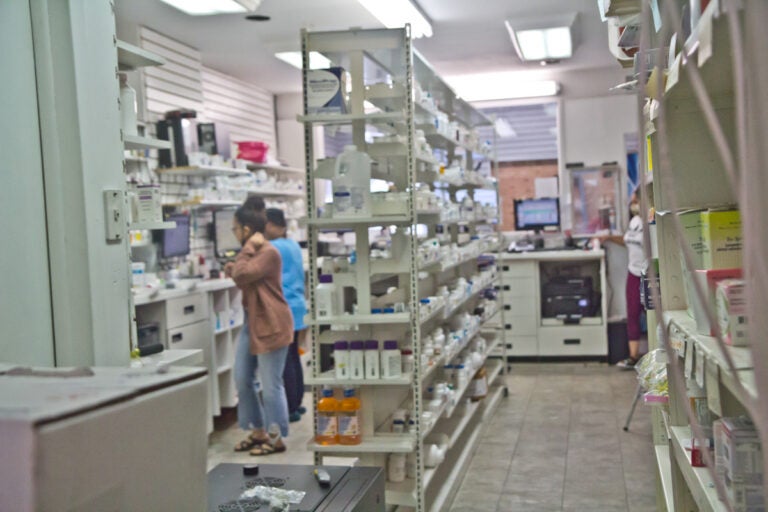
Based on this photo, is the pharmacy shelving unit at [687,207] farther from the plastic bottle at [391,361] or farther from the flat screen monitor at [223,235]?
the flat screen monitor at [223,235]

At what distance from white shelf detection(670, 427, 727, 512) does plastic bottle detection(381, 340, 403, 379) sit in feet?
5.05

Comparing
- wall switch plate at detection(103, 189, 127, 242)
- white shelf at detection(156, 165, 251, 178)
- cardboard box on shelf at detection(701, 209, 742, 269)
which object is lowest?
cardboard box on shelf at detection(701, 209, 742, 269)

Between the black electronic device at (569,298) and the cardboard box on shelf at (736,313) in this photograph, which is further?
the black electronic device at (569,298)

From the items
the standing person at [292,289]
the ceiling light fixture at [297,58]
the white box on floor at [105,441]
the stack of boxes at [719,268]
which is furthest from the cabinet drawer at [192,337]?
the white box on floor at [105,441]

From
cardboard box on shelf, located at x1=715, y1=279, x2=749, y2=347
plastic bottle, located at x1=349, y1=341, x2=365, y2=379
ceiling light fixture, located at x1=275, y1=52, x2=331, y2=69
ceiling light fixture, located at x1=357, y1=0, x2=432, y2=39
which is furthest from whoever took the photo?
ceiling light fixture, located at x1=275, y1=52, x2=331, y2=69

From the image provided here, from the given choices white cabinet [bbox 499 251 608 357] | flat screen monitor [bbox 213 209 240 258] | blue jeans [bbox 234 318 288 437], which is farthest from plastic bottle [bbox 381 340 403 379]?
white cabinet [bbox 499 251 608 357]

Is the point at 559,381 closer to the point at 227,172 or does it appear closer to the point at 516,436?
the point at 516,436

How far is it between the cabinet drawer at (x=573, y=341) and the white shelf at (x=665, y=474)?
5.12 meters

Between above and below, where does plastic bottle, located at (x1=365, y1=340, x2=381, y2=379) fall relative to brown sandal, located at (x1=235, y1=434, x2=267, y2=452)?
above

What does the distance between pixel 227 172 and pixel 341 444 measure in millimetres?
4097

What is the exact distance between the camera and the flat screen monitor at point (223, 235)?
7.52m

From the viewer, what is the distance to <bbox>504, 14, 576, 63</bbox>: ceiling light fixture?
7.08 m

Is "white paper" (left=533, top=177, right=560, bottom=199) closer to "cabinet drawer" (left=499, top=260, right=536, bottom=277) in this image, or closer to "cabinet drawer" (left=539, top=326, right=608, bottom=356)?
"cabinet drawer" (left=499, top=260, right=536, bottom=277)

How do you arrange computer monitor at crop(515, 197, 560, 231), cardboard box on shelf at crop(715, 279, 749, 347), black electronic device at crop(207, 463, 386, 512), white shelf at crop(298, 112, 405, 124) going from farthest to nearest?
computer monitor at crop(515, 197, 560, 231)
white shelf at crop(298, 112, 405, 124)
black electronic device at crop(207, 463, 386, 512)
cardboard box on shelf at crop(715, 279, 749, 347)
